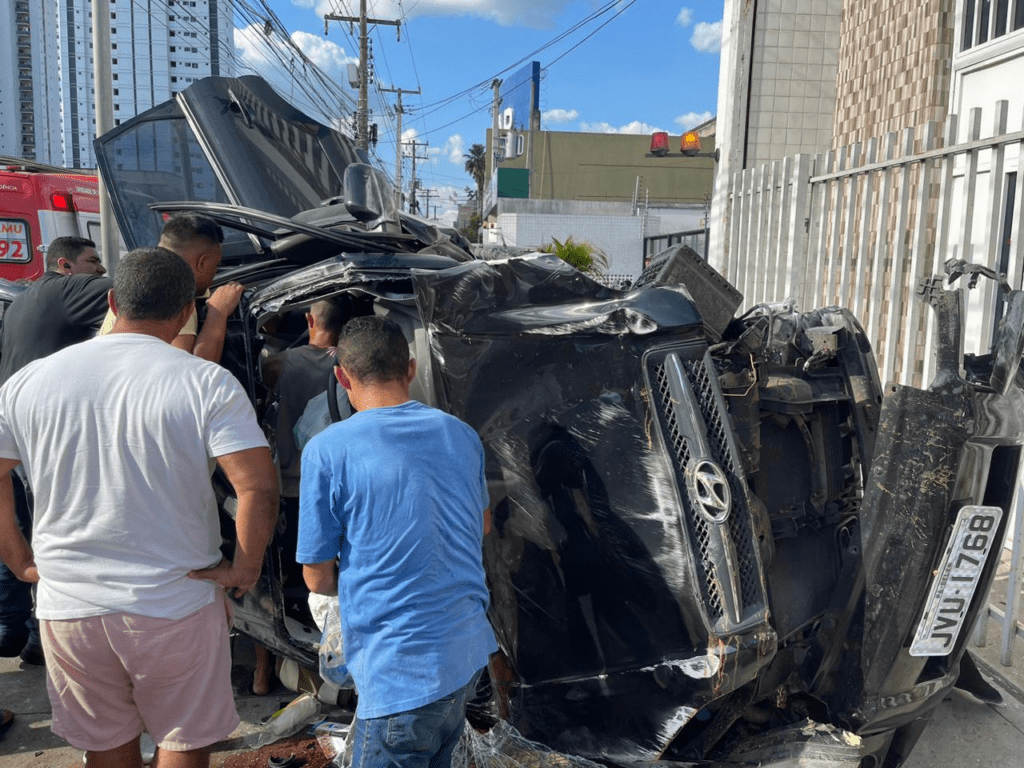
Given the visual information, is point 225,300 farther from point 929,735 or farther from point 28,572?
point 929,735

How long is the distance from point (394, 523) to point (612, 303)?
0.87 metres

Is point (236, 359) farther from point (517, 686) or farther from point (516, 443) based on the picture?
point (517, 686)

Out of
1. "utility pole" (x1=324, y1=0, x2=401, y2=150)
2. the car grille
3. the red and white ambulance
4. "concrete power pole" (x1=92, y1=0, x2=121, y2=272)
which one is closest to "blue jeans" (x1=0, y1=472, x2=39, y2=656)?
the car grille

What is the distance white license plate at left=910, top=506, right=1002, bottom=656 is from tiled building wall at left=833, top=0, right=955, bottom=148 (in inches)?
230

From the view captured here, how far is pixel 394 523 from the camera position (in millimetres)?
2039

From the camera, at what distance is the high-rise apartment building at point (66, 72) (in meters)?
34.6

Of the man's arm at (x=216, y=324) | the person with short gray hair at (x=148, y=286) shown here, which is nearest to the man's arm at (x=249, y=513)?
the person with short gray hair at (x=148, y=286)

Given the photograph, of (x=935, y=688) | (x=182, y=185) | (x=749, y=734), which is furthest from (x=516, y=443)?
(x=182, y=185)

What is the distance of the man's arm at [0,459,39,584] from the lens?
7.82 feet

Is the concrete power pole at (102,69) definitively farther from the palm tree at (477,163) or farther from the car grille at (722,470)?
the palm tree at (477,163)

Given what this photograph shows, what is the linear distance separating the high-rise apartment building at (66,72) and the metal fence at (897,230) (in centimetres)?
1574

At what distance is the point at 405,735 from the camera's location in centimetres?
203

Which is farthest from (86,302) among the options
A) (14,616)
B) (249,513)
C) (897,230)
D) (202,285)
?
(897,230)

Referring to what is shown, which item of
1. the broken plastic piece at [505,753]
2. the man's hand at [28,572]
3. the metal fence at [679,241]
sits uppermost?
the metal fence at [679,241]
